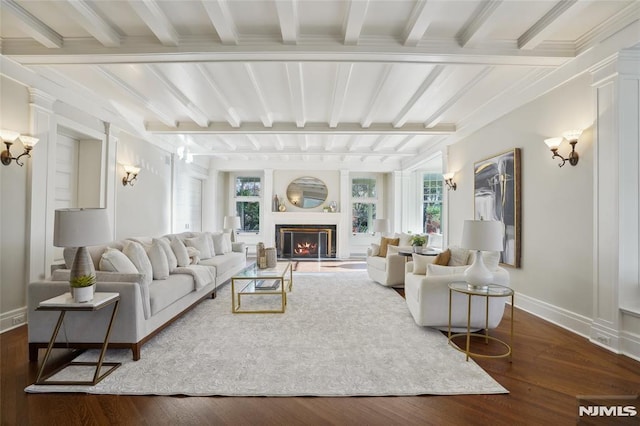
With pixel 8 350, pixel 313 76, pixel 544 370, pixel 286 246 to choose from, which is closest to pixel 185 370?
pixel 8 350

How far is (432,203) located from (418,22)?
6775mm

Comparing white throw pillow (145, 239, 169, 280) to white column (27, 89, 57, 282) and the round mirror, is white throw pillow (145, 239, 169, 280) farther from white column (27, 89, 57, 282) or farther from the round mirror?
the round mirror

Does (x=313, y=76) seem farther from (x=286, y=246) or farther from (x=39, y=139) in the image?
(x=286, y=246)

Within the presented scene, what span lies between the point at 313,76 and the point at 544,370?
12.2 ft

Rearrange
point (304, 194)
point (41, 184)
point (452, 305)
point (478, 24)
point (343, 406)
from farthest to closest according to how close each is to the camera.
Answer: point (304, 194) → point (41, 184) → point (452, 305) → point (478, 24) → point (343, 406)

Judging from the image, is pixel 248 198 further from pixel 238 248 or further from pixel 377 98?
pixel 377 98

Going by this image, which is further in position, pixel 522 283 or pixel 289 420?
pixel 522 283

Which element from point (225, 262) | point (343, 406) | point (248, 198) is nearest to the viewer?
point (343, 406)

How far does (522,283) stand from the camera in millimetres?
4059

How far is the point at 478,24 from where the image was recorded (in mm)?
2715

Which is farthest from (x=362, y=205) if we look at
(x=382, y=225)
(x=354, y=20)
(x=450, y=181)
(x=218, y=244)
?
(x=354, y=20)

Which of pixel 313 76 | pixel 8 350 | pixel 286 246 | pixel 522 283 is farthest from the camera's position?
pixel 286 246

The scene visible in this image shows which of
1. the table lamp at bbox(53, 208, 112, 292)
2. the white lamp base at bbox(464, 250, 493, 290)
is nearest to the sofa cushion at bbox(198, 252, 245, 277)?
the table lamp at bbox(53, 208, 112, 292)

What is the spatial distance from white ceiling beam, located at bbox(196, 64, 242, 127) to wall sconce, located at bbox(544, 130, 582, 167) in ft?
13.0
